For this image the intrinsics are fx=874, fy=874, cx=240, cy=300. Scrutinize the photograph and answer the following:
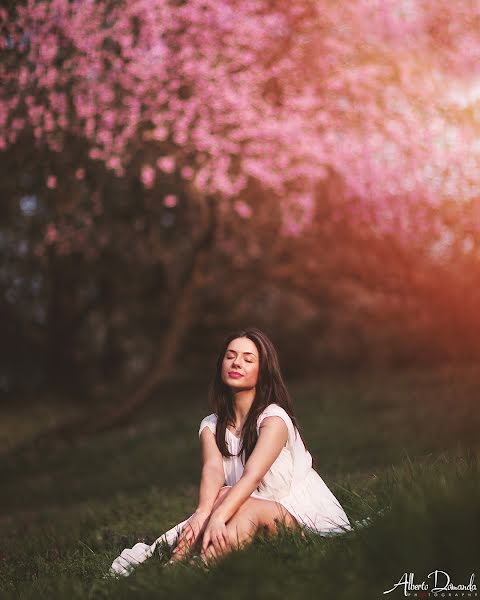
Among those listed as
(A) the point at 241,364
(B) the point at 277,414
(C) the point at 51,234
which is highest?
(C) the point at 51,234

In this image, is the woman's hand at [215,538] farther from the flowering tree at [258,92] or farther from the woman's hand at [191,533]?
the flowering tree at [258,92]

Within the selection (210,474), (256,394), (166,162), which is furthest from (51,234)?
(210,474)

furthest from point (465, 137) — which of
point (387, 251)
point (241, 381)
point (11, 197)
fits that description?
point (241, 381)

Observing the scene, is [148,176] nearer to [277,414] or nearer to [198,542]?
[277,414]

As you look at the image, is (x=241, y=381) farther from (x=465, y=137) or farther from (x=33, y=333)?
(x=33, y=333)

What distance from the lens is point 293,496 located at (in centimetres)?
500

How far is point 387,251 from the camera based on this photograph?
49.0 feet

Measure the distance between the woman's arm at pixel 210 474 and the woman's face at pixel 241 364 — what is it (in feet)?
1.15

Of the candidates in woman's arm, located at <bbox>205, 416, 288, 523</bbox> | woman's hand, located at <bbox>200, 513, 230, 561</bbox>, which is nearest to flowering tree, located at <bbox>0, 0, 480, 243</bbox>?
woman's arm, located at <bbox>205, 416, 288, 523</bbox>

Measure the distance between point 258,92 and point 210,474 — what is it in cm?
895

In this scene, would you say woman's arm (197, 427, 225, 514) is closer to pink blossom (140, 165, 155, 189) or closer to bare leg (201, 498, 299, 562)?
bare leg (201, 498, 299, 562)

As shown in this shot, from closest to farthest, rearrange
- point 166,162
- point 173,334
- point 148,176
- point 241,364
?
point 241,364
point 166,162
point 148,176
point 173,334

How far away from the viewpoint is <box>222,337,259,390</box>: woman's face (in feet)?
16.9

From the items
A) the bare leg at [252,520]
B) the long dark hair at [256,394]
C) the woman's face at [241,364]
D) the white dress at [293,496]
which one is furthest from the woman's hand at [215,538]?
the woman's face at [241,364]
